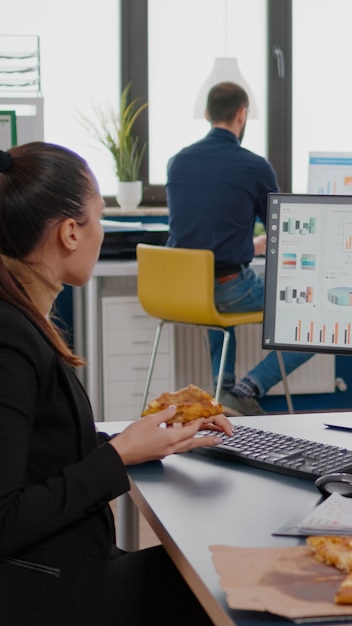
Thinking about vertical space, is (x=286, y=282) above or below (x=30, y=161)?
below

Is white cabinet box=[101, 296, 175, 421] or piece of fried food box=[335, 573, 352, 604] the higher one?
piece of fried food box=[335, 573, 352, 604]

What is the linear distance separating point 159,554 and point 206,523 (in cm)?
30

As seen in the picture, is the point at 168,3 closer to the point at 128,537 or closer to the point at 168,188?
the point at 168,188

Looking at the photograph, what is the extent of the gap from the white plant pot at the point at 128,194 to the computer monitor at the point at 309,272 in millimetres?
3443

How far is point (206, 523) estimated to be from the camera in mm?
1210

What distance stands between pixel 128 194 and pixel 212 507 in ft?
13.1

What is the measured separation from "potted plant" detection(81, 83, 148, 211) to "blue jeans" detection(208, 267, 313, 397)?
103 cm

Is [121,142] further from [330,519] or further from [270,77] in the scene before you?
[330,519]

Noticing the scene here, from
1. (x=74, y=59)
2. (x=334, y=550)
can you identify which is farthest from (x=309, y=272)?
(x=74, y=59)

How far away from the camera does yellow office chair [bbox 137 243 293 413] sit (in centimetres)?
387

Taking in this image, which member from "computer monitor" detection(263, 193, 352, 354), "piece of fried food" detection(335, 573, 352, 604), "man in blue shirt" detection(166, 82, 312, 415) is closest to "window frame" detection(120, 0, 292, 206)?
"man in blue shirt" detection(166, 82, 312, 415)

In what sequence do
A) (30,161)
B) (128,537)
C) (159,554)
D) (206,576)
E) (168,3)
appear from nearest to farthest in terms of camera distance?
(206,576) < (30,161) < (159,554) < (128,537) < (168,3)

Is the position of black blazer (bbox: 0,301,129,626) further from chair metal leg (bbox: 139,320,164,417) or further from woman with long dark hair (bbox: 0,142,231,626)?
chair metal leg (bbox: 139,320,164,417)

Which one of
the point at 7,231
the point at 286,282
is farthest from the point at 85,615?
the point at 286,282
